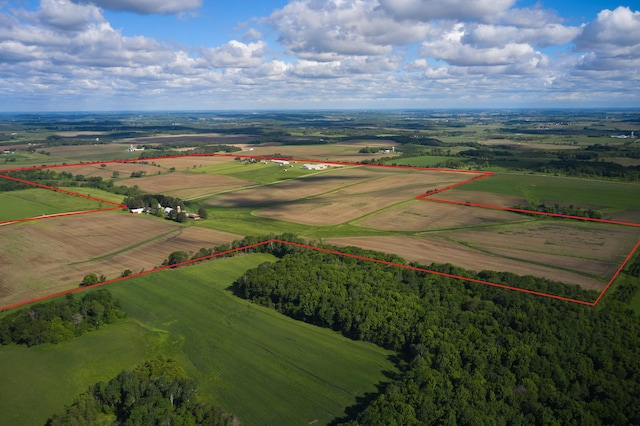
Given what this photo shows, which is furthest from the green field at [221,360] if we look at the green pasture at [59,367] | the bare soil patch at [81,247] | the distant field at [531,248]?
Answer: the distant field at [531,248]

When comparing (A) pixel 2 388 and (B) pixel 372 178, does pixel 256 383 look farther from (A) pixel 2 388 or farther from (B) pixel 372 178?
(B) pixel 372 178

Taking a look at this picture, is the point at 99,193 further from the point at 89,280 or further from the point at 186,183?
the point at 89,280

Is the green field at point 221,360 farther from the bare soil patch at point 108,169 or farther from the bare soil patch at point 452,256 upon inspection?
the bare soil patch at point 108,169

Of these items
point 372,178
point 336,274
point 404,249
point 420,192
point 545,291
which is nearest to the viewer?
point 545,291

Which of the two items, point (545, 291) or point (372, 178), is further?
point (372, 178)

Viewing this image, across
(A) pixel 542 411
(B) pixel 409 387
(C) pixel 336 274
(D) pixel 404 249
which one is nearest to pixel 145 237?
(C) pixel 336 274

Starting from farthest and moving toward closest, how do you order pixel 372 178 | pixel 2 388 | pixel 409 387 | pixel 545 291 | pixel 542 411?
pixel 372 178
pixel 545 291
pixel 2 388
pixel 409 387
pixel 542 411

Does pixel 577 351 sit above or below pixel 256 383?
above
